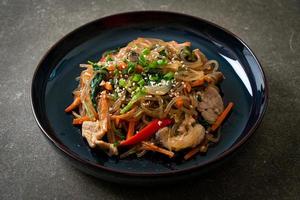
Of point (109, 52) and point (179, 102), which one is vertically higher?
point (179, 102)

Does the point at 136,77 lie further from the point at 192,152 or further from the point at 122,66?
the point at 192,152

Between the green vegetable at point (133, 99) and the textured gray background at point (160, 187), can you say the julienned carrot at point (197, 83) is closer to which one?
the green vegetable at point (133, 99)

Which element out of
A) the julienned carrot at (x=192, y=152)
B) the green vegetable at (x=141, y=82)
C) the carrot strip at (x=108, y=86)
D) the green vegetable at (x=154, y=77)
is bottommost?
the julienned carrot at (x=192, y=152)

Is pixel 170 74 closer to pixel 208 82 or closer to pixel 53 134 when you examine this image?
pixel 208 82

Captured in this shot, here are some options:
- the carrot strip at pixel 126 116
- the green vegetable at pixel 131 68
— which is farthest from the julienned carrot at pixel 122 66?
the carrot strip at pixel 126 116

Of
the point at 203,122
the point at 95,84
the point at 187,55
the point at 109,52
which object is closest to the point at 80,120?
the point at 95,84

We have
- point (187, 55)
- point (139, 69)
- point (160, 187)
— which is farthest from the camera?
point (187, 55)
